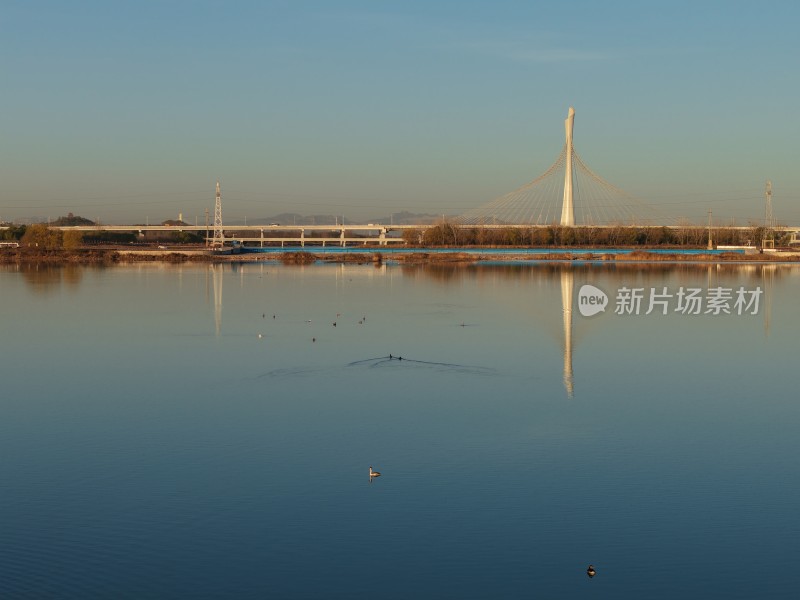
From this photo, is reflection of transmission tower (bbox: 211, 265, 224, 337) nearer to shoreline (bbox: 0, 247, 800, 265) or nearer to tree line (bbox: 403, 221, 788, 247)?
shoreline (bbox: 0, 247, 800, 265)

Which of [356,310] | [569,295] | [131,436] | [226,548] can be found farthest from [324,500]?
[569,295]

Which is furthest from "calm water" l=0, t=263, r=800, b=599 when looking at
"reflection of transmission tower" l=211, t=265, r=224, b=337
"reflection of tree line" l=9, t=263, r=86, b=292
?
"reflection of tree line" l=9, t=263, r=86, b=292

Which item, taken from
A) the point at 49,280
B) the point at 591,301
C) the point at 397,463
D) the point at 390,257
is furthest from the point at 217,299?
the point at 390,257

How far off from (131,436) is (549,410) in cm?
395

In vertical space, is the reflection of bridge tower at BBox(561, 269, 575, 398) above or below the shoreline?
below

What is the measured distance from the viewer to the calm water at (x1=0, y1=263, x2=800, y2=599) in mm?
5098

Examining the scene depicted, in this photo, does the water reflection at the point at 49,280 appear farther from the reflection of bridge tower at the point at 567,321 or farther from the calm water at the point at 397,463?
the reflection of bridge tower at the point at 567,321

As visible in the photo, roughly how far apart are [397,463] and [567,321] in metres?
10.8

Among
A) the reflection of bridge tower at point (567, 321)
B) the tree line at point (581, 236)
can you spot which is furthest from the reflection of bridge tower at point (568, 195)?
the reflection of bridge tower at point (567, 321)

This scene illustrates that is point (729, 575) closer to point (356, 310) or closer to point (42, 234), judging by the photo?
point (356, 310)

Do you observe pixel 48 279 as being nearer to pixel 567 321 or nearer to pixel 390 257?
pixel 567 321

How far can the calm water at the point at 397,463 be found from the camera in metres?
5.10

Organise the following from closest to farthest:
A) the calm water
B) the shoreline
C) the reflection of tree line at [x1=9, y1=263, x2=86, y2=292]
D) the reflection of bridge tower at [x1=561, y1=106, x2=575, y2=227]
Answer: the calm water
the reflection of tree line at [x1=9, y1=263, x2=86, y2=292]
the shoreline
the reflection of bridge tower at [x1=561, y1=106, x2=575, y2=227]

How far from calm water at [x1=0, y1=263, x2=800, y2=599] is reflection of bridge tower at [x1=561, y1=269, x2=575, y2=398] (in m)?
0.11
